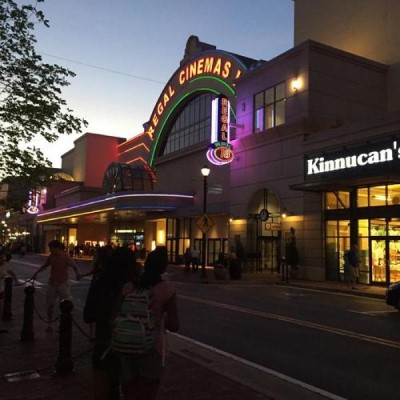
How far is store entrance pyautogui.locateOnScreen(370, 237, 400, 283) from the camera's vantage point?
882 inches

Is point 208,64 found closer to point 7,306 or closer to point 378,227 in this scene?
point 378,227

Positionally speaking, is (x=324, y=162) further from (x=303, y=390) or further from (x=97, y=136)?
(x=97, y=136)

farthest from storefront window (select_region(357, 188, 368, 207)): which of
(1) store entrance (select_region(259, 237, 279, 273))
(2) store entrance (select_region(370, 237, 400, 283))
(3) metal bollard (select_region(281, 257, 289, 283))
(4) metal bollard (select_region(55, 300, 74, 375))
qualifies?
(4) metal bollard (select_region(55, 300, 74, 375))

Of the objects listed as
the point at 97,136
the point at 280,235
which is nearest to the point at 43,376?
the point at 280,235

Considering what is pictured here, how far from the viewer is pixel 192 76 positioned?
43.5m

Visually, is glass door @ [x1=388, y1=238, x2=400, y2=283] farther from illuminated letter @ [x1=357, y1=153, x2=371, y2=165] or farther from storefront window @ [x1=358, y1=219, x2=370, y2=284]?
illuminated letter @ [x1=357, y1=153, x2=371, y2=165]

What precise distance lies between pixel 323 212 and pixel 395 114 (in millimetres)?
6190

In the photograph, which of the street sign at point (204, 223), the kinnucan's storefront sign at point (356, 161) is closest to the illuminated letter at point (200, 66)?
the kinnucan's storefront sign at point (356, 161)

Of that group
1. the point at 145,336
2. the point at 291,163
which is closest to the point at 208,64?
the point at 291,163

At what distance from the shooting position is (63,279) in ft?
33.3

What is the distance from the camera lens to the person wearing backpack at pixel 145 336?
388cm

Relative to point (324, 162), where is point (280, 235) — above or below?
below

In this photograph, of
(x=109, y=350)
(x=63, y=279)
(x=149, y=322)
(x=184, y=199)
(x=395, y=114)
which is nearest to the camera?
(x=149, y=322)

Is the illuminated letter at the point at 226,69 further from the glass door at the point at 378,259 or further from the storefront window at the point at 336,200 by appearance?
the glass door at the point at 378,259
